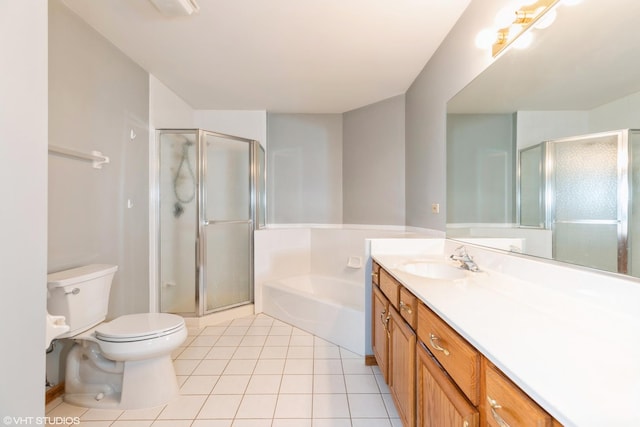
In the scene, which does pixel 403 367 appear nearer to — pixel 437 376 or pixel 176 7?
pixel 437 376

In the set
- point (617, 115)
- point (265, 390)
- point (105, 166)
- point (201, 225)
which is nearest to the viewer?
point (617, 115)

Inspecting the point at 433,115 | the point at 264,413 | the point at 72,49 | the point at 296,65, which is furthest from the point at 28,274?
the point at 433,115

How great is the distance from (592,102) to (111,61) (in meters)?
2.76

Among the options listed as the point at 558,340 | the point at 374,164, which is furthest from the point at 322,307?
the point at 558,340

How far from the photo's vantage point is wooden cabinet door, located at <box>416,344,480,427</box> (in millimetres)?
771

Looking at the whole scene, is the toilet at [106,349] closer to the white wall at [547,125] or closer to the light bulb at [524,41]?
the white wall at [547,125]

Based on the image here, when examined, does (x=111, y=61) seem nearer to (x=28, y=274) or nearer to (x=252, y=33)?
(x=252, y=33)

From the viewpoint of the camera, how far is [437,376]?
95cm

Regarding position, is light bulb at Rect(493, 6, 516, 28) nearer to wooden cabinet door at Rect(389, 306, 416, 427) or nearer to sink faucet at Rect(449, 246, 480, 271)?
sink faucet at Rect(449, 246, 480, 271)

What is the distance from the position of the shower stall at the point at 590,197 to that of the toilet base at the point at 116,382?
209 cm

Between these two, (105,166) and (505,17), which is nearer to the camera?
(505,17)

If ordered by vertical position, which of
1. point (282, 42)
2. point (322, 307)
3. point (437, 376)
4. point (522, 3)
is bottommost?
point (322, 307)

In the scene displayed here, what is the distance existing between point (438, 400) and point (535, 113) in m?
1.16

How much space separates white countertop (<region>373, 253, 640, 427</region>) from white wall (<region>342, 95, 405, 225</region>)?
191 cm
